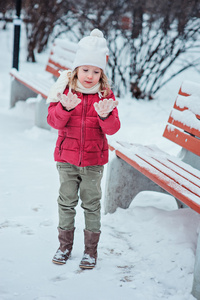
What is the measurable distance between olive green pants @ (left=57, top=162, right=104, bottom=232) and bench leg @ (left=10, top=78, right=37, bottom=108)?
4.45 metres

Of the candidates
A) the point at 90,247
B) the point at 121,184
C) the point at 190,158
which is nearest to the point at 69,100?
the point at 90,247

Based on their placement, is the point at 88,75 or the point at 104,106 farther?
the point at 88,75

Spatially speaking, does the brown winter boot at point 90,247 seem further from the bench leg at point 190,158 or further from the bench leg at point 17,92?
the bench leg at point 17,92

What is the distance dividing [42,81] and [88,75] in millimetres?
4052

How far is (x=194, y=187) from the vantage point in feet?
8.99

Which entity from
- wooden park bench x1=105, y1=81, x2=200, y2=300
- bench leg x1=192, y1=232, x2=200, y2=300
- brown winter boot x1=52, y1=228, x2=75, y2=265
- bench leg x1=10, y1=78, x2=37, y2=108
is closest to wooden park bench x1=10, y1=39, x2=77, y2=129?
bench leg x1=10, y1=78, x2=37, y2=108

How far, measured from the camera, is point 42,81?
6.52m

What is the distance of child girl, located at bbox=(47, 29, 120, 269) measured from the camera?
260 cm

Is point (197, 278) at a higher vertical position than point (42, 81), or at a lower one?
lower

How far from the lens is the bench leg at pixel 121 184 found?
3.48 meters

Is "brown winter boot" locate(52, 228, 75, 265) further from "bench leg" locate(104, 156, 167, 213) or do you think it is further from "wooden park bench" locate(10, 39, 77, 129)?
"wooden park bench" locate(10, 39, 77, 129)

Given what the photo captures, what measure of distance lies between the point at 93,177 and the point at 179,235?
2.79 feet

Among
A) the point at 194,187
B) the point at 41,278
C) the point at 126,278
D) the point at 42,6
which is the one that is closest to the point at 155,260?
the point at 126,278

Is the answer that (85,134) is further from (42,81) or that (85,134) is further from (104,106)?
(42,81)
